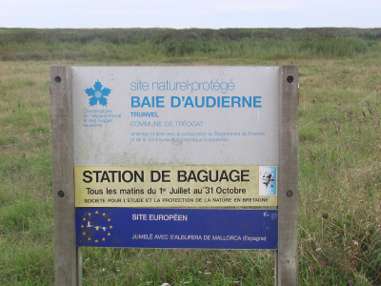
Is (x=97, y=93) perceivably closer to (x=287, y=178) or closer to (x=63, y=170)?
(x=63, y=170)

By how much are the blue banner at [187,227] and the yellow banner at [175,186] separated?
0.04 m

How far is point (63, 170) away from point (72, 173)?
5cm

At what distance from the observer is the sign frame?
2.90 m

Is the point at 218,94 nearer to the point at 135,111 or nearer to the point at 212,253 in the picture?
the point at 135,111

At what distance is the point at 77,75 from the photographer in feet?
9.67

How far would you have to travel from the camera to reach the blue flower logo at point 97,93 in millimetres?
2953

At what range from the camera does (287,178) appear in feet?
9.64

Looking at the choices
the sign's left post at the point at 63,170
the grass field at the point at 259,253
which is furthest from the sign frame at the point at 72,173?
the grass field at the point at 259,253

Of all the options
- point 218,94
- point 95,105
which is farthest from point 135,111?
point 218,94

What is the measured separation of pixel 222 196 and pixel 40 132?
6477mm

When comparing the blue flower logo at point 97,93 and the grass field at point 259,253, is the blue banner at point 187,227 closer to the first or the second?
the blue flower logo at point 97,93

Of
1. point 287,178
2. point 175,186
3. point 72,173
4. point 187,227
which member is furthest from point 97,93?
point 287,178

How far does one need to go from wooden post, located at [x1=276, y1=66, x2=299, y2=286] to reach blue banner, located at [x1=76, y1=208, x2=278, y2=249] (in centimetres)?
5

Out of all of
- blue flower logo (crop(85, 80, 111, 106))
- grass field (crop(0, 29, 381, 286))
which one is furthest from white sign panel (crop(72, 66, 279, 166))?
grass field (crop(0, 29, 381, 286))
